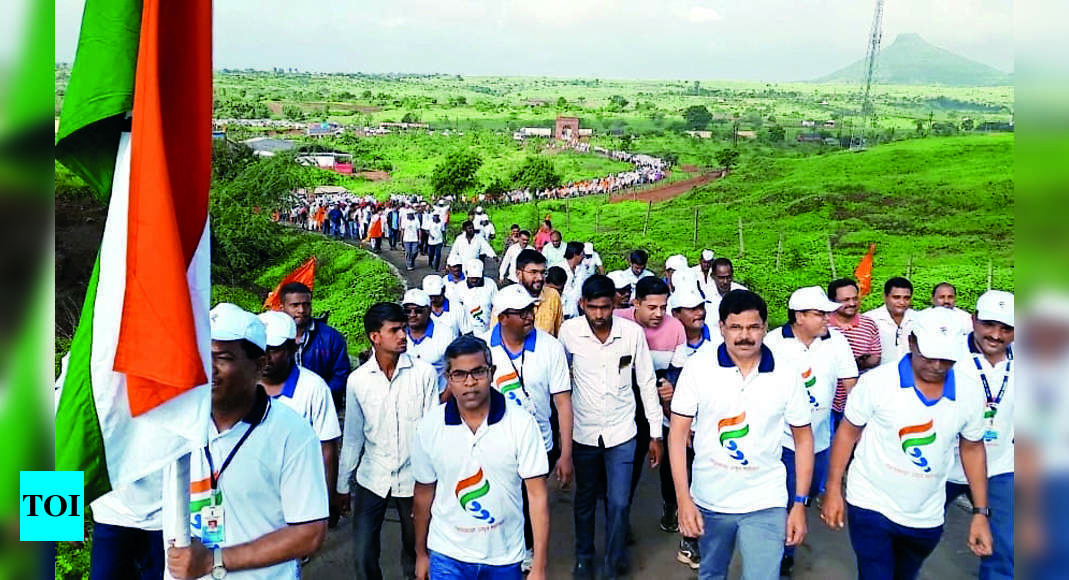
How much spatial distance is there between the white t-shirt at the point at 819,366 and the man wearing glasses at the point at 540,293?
1.74m

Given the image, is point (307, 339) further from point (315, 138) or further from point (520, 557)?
point (315, 138)

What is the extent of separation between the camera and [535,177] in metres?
37.1

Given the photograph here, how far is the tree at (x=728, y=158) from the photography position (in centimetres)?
4478

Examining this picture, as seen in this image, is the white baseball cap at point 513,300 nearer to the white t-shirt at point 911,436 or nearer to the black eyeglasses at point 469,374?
the black eyeglasses at point 469,374

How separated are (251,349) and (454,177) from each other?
3301 centimetres

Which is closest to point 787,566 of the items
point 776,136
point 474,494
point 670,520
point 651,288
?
point 670,520

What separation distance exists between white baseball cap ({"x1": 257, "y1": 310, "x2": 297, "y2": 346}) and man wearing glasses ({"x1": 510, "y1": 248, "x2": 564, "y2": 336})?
2.41 meters

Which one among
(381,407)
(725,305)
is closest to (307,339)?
(381,407)

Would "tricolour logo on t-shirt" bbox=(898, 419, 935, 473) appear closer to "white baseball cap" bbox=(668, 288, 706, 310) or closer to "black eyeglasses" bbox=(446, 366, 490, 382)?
"white baseball cap" bbox=(668, 288, 706, 310)

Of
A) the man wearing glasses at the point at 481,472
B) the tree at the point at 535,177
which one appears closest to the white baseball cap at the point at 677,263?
the man wearing glasses at the point at 481,472

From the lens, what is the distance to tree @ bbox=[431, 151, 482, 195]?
35.4 metres

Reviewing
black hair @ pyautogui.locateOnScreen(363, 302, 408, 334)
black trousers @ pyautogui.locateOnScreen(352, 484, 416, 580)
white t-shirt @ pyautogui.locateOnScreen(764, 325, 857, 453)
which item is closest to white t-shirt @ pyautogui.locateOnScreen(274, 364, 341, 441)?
black hair @ pyautogui.locateOnScreen(363, 302, 408, 334)

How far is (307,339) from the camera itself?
5148 millimetres

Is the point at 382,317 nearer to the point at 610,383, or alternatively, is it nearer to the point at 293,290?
the point at 293,290
